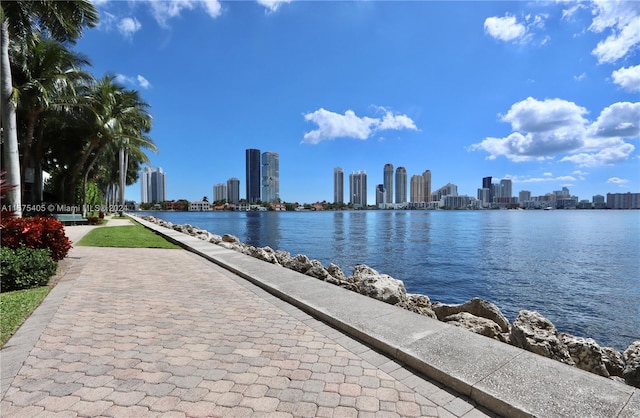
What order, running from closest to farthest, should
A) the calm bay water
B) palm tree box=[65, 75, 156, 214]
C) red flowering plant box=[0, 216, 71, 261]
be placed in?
red flowering plant box=[0, 216, 71, 261] → the calm bay water → palm tree box=[65, 75, 156, 214]

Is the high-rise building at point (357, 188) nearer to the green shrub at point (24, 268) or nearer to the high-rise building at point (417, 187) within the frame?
the high-rise building at point (417, 187)

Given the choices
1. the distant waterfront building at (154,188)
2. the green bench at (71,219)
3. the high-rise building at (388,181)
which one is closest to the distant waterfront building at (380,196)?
the high-rise building at (388,181)

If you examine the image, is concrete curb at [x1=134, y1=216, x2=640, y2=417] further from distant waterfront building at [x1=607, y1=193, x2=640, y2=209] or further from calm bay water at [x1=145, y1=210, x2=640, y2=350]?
distant waterfront building at [x1=607, y1=193, x2=640, y2=209]

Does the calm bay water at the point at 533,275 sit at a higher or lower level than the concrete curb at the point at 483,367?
lower

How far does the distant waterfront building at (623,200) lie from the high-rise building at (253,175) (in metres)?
149

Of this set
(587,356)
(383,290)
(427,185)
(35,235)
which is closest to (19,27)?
(35,235)

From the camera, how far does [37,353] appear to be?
363cm

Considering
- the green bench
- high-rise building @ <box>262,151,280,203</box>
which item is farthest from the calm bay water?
high-rise building @ <box>262,151,280,203</box>

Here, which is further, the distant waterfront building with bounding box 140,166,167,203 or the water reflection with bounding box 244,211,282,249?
the distant waterfront building with bounding box 140,166,167,203

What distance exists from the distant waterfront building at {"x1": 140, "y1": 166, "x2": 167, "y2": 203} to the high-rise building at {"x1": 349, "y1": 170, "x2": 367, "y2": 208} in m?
90.3

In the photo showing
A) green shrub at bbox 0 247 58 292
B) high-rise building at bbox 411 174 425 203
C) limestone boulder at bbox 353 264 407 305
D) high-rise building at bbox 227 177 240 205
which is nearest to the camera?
green shrub at bbox 0 247 58 292

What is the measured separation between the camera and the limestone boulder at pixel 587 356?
4297 millimetres

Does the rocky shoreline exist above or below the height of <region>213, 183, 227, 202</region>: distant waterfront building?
below

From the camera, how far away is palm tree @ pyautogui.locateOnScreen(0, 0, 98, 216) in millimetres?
9969
